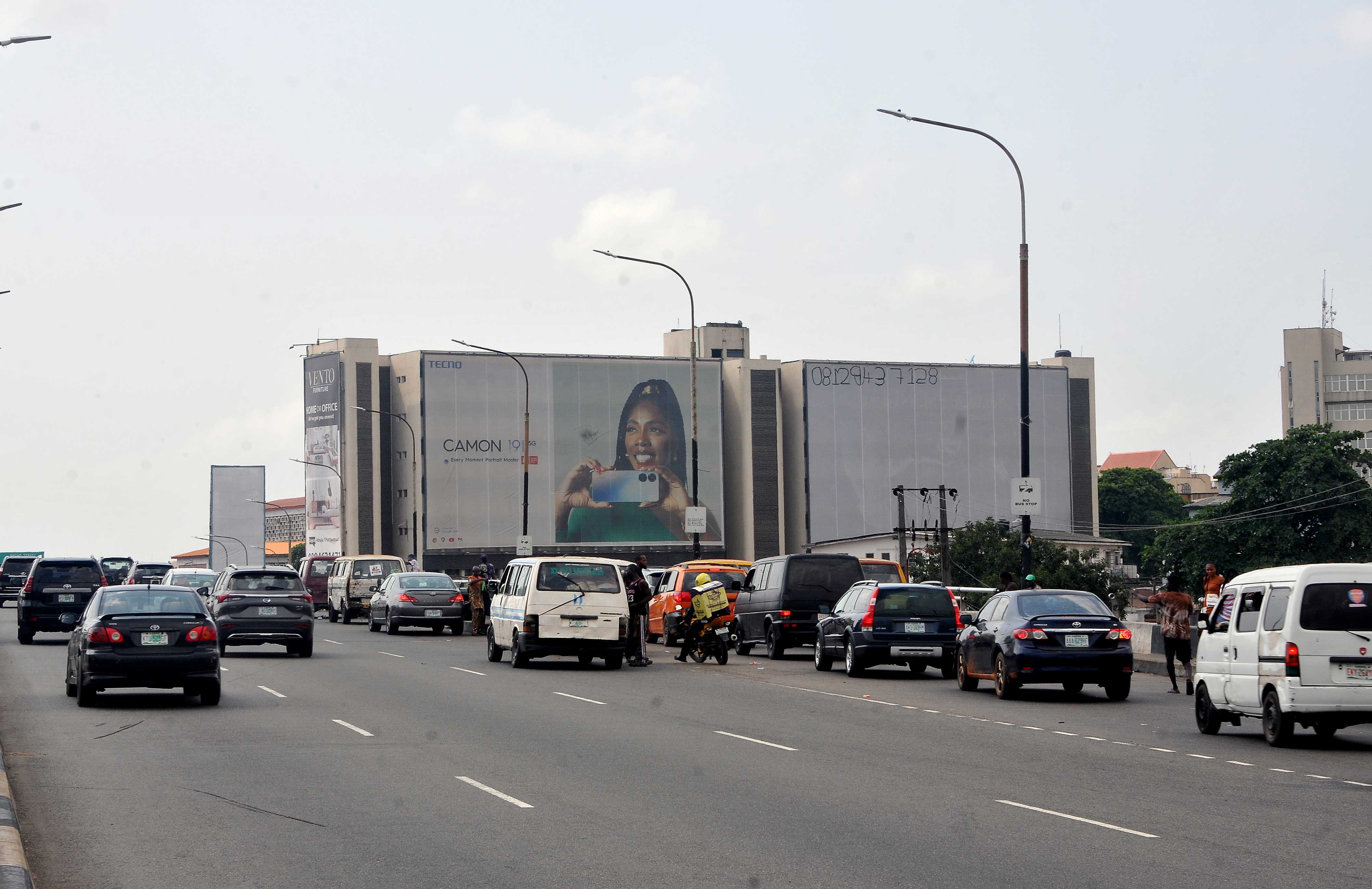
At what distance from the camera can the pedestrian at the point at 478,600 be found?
43.1 metres

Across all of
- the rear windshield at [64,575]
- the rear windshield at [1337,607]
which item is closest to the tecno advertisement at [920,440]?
the rear windshield at [64,575]

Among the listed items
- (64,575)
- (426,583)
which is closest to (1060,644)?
(64,575)

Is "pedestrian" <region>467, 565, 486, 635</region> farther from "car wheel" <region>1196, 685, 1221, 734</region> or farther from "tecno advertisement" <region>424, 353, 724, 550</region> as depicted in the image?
"tecno advertisement" <region>424, 353, 724, 550</region>

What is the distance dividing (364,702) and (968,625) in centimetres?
880

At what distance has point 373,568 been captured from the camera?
52.3 metres

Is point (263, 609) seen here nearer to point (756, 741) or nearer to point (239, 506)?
point (756, 741)

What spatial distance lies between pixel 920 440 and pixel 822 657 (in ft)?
352

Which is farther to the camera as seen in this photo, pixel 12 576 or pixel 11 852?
pixel 12 576

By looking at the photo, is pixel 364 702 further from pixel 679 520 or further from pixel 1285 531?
pixel 679 520

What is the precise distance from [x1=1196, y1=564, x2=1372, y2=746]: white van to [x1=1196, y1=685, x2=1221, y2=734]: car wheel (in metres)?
0.73

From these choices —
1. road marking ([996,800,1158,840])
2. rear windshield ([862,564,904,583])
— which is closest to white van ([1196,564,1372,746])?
road marking ([996,800,1158,840])

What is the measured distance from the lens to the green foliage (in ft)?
267

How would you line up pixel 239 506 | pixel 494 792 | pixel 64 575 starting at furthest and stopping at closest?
pixel 239 506
pixel 64 575
pixel 494 792

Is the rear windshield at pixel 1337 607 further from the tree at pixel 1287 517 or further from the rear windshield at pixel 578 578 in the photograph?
the tree at pixel 1287 517
